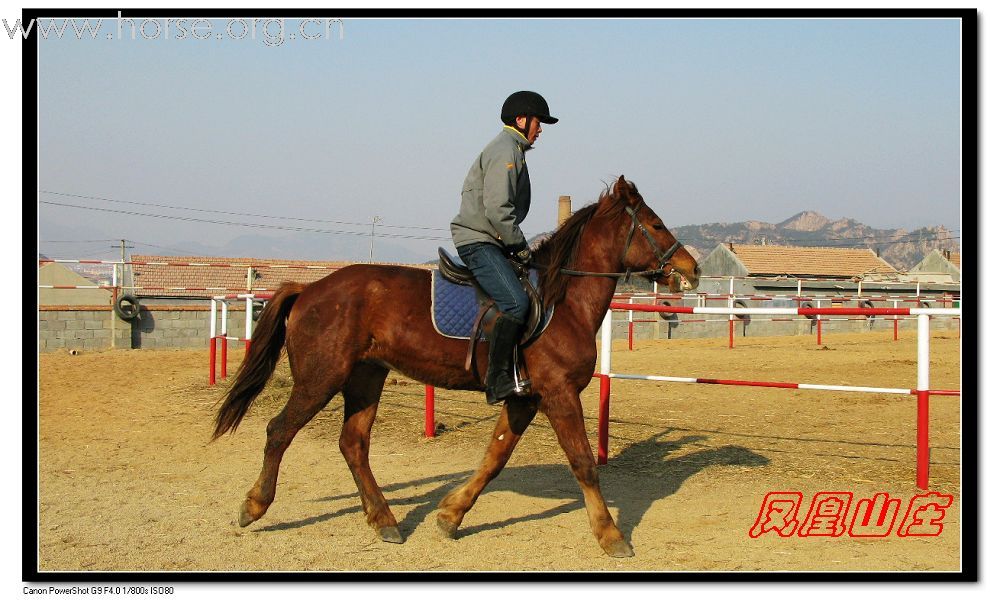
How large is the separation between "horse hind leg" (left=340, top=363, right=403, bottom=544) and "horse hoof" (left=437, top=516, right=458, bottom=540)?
13.5 inches

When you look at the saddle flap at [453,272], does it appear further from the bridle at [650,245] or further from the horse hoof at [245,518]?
the horse hoof at [245,518]

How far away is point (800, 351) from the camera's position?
19.2m

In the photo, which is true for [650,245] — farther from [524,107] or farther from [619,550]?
[619,550]

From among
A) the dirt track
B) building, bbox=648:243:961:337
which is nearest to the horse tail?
the dirt track

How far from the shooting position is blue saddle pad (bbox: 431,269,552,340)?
201 inches

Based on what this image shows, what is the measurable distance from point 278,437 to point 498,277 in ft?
5.46

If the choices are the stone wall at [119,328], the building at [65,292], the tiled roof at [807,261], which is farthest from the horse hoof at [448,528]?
the tiled roof at [807,261]

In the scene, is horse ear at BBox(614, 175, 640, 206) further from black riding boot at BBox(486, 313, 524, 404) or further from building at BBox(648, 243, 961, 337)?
building at BBox(648, 243, 961, 337)

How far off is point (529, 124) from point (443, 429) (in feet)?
14.0

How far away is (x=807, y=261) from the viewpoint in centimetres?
5931

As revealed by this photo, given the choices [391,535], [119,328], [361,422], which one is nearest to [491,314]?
[361,422]

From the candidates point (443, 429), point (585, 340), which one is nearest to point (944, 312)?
point (585, 340)

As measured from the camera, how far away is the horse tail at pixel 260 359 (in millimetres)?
5352

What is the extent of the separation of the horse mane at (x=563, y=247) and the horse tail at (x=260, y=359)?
158 cm
